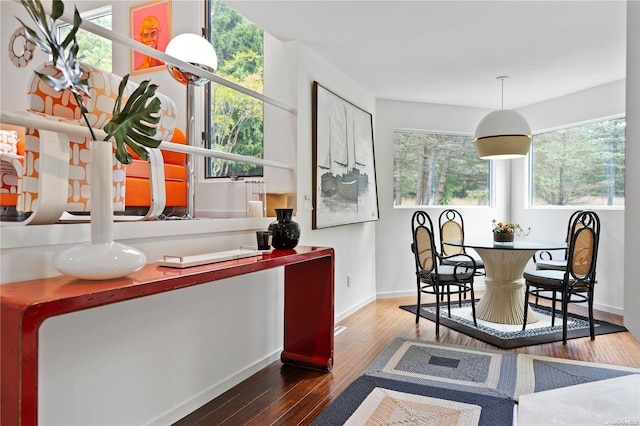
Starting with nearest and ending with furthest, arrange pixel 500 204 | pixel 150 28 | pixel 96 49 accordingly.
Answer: pixel 150 28 → pixel 96 49 → pixel 500 204

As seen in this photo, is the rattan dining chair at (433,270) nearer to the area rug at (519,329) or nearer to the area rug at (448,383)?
the area rug at (519,329)

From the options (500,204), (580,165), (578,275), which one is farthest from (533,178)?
(578,275)

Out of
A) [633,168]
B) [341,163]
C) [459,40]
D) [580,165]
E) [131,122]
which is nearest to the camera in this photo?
[633,168]

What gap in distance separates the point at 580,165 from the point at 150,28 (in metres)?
5.19

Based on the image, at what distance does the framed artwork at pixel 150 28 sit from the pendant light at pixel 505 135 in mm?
3362

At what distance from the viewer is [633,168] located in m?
0.90

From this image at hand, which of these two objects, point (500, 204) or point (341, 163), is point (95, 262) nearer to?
point (341, 163)

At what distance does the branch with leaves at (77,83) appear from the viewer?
1.25 meters

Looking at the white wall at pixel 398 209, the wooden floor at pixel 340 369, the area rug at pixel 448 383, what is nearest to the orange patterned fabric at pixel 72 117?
the wooden floor at pixel 340 369

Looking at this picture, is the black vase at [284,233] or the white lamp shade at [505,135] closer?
the black vase at [284,233]

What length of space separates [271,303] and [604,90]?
14.4ft

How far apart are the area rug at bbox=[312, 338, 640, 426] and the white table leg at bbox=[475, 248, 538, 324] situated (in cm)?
91

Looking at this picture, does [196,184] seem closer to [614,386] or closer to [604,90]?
[614,386]

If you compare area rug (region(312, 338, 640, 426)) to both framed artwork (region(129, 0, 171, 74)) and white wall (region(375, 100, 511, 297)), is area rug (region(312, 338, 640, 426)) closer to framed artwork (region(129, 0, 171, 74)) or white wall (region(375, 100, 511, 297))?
white wall (region(375, 100, 511, 297))
